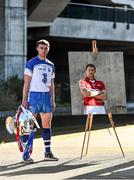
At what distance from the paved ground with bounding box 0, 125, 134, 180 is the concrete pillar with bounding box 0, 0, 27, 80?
16412mm

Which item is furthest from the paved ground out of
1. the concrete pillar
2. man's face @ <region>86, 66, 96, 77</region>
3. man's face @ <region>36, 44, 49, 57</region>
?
the concrete pillar

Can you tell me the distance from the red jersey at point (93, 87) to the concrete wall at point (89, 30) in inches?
1114

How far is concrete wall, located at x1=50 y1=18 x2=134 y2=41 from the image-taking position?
134 feet

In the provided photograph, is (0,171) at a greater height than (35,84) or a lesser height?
lesser

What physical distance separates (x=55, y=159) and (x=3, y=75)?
2023 centimetres

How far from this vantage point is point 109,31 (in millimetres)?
43375

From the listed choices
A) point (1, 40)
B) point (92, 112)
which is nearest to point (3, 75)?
point (1, 40)


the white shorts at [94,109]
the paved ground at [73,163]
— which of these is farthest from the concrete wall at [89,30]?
the white shorts at [94,109]

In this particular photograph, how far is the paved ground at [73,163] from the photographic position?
9953 millimetres

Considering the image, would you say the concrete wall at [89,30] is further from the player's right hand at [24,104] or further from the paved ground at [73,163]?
the player's right hand at [24,104]

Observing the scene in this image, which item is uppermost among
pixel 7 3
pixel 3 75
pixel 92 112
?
pixel 7 3

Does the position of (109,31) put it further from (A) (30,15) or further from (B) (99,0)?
(A) (30,15)

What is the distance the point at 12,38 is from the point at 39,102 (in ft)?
67.9

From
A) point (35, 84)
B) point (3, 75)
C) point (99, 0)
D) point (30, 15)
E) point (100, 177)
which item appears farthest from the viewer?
point (99, 0)
